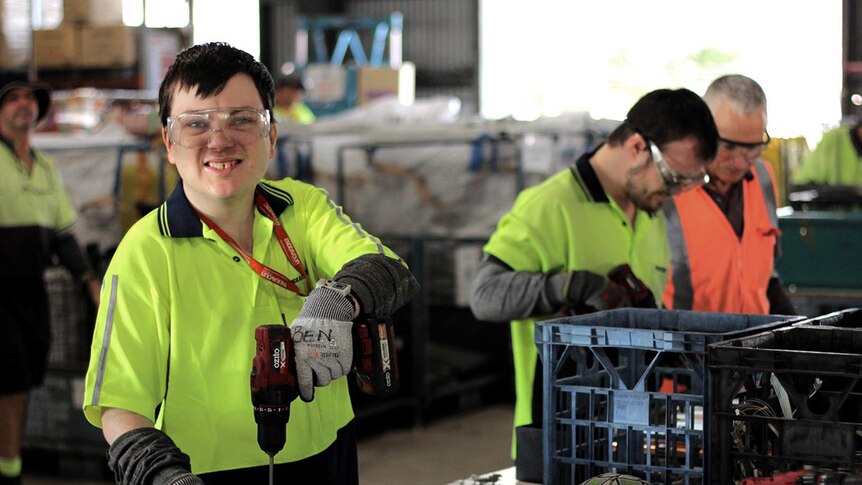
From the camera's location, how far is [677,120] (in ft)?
10.2

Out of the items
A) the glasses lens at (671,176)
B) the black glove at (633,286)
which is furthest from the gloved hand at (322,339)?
the glasses lens at (671,176)

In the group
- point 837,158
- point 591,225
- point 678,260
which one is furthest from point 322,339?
point 837,158

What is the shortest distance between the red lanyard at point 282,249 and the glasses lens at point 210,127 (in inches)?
5.9

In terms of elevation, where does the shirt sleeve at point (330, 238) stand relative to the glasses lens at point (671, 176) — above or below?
below

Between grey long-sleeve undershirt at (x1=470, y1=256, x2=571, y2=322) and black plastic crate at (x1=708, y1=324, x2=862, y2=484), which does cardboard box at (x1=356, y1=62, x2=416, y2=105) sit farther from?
black plastic crate at (x1=708, y1=324, x2=862, y2=484)

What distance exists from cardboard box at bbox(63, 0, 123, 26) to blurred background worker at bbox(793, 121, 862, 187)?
227 inches

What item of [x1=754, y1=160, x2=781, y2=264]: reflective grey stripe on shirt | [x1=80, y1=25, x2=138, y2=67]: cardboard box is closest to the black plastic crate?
[x1=754, y1=160, x2=781, y2=264]: reflective grey stripe on shirt

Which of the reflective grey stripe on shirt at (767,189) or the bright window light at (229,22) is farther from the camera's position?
the bright window light at (229,22)

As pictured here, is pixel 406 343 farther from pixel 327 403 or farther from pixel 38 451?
pixel 327 403

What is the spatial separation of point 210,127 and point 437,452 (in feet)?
16.8

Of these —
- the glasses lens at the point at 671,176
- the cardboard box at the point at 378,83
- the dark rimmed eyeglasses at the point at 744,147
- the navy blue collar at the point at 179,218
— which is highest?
the cardboard box at the point at 378,83

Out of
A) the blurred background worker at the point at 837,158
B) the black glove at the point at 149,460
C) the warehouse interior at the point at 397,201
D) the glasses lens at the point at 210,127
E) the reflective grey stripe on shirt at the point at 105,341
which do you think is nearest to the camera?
the black glove at the point at 149,460

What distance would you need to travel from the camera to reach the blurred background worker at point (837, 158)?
8641 mm

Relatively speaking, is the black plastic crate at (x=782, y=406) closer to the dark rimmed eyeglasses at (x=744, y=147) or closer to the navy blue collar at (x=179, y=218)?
the navy blue collar at (x=179, y=218)
